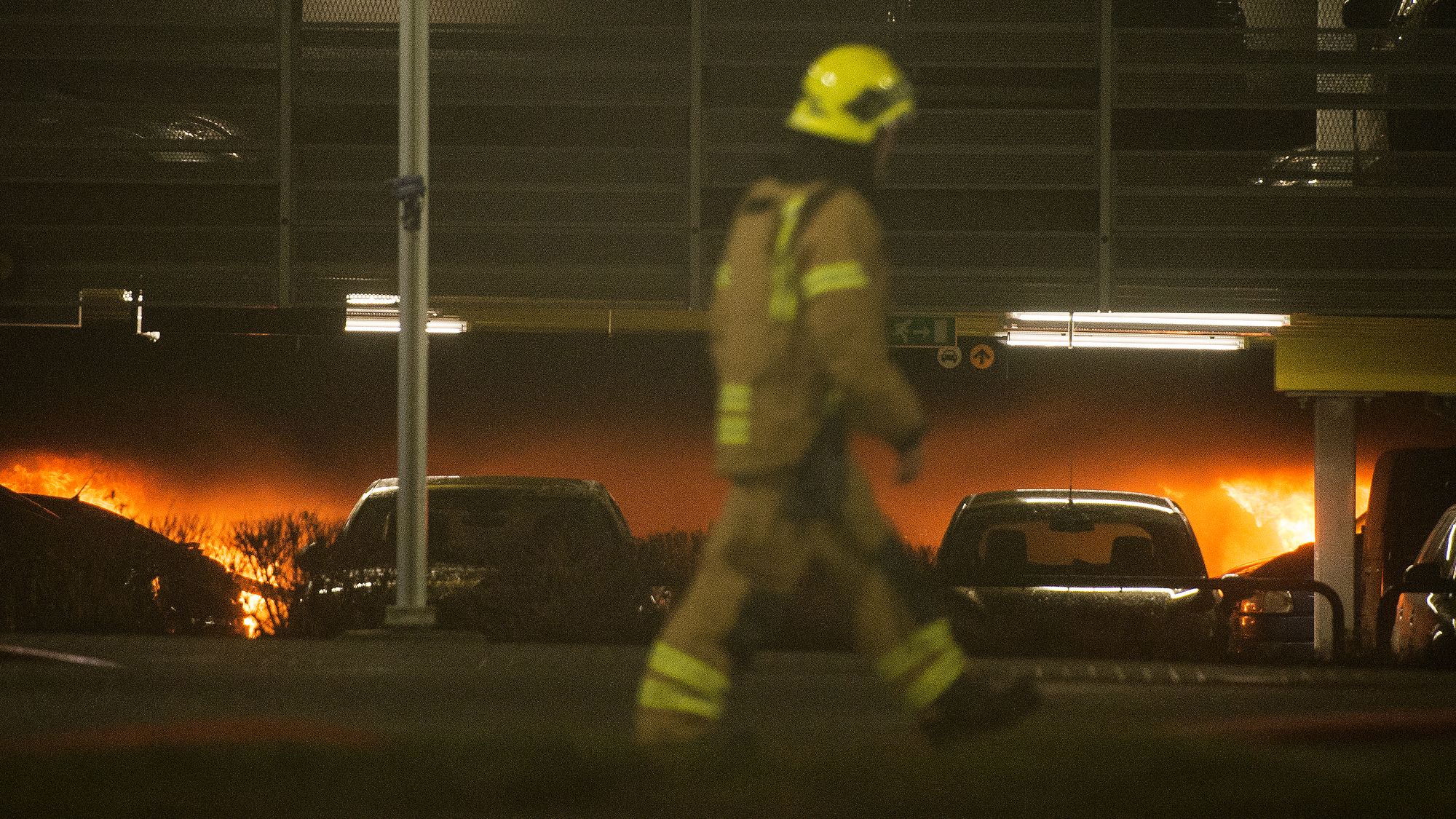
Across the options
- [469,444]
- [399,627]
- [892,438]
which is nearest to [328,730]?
[892,438]

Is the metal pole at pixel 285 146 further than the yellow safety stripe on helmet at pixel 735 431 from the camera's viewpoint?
Yes

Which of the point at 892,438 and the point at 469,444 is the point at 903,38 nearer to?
the point at 469,444

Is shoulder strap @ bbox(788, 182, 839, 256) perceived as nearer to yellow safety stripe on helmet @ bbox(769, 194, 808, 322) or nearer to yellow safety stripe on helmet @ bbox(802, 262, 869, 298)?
yellow safety stripe on helmet @ bbox(769, 194, 808, 322)

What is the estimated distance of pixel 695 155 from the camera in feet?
48.0

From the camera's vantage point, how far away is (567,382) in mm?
20688

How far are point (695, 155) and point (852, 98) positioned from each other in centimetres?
930

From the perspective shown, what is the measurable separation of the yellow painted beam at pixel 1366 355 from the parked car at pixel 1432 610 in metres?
3.40

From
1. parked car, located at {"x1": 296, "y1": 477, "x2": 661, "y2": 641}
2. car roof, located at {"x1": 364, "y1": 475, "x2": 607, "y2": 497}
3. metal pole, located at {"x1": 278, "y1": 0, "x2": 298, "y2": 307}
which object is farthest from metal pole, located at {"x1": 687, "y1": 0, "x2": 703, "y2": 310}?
parked car, located at {"x1": 296, "y1": 477, "x2": 661, "y2": 641}

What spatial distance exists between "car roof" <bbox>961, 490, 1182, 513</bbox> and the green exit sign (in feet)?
11.0

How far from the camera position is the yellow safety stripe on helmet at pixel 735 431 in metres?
5.16

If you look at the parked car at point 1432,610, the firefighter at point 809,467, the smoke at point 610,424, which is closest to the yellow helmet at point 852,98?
the firefighter at point 809,467

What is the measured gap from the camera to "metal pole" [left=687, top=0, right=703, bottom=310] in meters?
14.6

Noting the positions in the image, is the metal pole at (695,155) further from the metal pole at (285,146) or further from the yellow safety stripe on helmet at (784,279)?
the yellow safety stripe on helmet at (784,279)

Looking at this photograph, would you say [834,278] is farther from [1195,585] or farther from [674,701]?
[1195,585]
